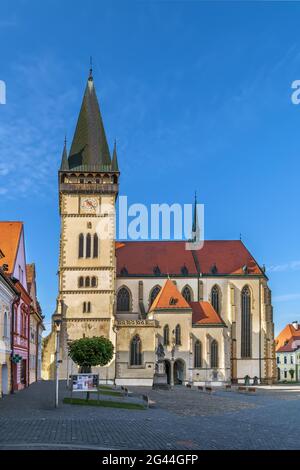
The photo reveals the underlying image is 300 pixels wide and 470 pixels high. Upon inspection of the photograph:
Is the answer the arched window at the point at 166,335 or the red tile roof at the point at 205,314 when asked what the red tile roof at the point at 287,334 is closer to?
the red tile roof at the point at 205,314

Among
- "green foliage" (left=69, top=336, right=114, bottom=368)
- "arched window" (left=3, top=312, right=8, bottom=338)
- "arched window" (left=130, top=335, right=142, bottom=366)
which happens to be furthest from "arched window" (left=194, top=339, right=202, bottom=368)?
"arched window" (left=3, top=312, right=8, bottom=338)

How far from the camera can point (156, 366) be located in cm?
6406

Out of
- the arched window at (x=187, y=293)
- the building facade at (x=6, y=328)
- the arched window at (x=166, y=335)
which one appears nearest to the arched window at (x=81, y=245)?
the arched window at (x=166, y=335)

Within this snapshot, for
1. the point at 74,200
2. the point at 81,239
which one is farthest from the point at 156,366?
the point at 74,200

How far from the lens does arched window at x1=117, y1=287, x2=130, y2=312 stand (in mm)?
74438

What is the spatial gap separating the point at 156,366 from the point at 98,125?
2821 centimetres

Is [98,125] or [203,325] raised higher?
[98,125]

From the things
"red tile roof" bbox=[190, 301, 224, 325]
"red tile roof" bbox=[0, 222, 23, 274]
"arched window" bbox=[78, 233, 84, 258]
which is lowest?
"red tile roof" bbox=[190, 301, 224, 325]

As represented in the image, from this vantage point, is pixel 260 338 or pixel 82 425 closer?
pixel 82 425

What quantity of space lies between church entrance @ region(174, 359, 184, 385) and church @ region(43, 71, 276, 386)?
111mm

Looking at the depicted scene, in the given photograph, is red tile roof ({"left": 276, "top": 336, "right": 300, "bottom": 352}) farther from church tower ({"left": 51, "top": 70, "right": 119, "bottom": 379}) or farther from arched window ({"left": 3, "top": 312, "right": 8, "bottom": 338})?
arched window ({"left": 3, "top": 312, "right": 8, "bottom": 338})

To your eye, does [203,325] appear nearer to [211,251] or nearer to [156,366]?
[156,366]

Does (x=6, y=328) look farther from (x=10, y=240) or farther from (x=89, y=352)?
(x=89, y=352)
